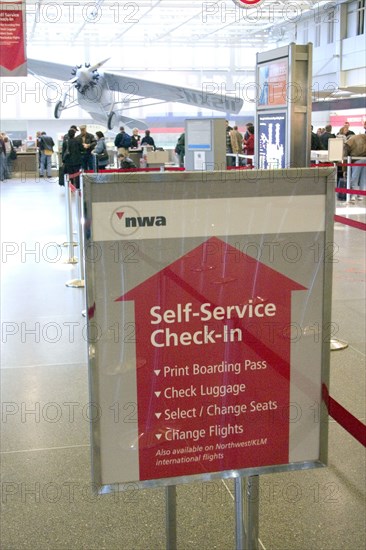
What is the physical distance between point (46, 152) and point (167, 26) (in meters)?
16.4

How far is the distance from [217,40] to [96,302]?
41234 mm

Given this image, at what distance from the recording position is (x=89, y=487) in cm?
331

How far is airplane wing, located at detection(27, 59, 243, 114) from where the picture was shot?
26234 mm

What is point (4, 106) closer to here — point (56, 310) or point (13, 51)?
point (13, 51)

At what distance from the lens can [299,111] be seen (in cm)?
564

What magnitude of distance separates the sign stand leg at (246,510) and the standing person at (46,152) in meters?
24.1

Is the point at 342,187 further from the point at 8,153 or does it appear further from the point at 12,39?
the point at 8,153

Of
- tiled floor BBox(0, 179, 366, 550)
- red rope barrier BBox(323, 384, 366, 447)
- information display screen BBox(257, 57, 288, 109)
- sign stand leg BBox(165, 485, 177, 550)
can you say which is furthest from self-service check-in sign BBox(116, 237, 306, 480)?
information display screen BBox(257, 57, 288, 109)

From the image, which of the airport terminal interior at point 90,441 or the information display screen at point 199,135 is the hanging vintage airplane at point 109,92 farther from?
the information display screen at point 199,135

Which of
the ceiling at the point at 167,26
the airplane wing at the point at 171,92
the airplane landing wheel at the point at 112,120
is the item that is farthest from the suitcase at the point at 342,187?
the ceiling at the point at 167,26

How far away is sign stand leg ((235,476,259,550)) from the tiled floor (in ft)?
2.96

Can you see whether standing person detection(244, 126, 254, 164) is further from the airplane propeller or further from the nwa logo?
the nwa logo

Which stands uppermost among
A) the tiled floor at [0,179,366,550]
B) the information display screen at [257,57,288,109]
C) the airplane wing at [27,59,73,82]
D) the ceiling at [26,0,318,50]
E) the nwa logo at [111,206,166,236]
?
the ceiling at [26,0,318,50]

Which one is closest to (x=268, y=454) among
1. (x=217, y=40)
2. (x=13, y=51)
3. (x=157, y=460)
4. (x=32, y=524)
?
(x=157, y=460)
